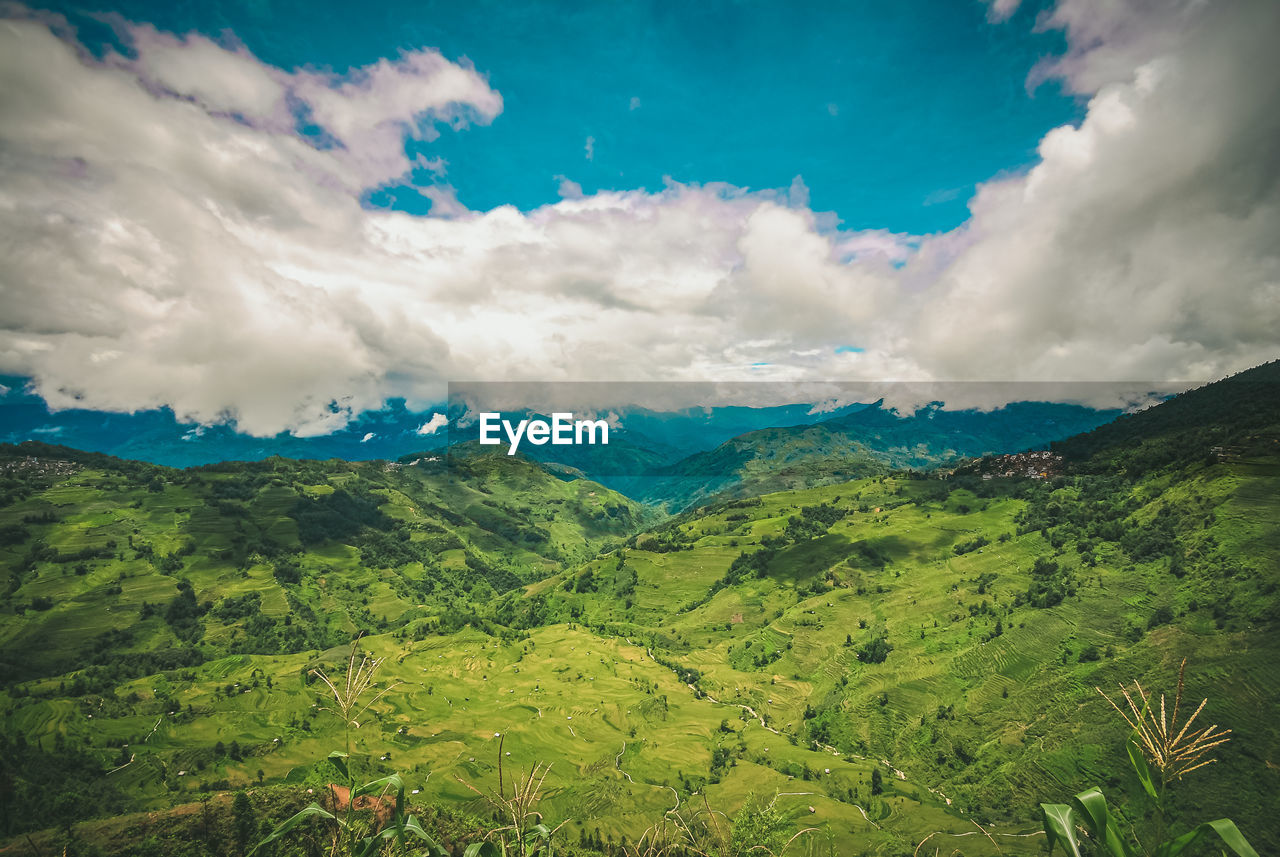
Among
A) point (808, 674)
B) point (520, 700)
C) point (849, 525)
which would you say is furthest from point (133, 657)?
point (849, 525)

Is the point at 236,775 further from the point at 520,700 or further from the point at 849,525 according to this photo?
the point at 849,525

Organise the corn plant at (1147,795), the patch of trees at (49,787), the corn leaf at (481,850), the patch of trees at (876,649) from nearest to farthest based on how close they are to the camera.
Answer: the corn plant at (1147,795) < the corn leaf at (481,850) < the patch of trees at (49,787) < the patch of trees at (876,649)

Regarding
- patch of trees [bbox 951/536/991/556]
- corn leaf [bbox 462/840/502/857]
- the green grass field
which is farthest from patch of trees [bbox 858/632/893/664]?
corn leaf [bbox 462/840/502/857]

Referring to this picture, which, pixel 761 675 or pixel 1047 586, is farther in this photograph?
pixel 761 675

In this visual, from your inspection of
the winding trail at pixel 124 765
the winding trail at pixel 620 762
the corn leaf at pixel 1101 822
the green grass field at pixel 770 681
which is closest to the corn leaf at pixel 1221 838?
the corn leaf at pixel 1101 822


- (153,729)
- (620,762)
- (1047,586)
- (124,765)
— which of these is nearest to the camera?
(124,765)

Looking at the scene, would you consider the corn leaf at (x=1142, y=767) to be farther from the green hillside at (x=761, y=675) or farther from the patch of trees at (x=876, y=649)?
the patch of trees at (x=876, y=649)

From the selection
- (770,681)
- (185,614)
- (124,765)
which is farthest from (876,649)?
(185,614)

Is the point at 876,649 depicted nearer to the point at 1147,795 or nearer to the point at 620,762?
the point at 620,762
